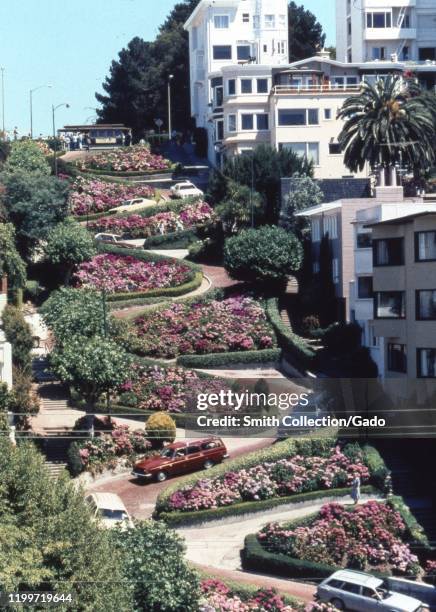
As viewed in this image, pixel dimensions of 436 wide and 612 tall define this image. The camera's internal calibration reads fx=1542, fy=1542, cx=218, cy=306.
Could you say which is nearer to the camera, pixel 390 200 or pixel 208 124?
pixel 390 200

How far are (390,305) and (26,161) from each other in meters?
39.4

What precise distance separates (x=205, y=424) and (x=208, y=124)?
2237 inches

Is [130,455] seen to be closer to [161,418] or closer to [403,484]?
[161,418]

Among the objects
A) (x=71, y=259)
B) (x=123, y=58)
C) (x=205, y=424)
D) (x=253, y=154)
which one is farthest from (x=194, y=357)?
(x=123, y=58)

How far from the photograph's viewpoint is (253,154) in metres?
84.2

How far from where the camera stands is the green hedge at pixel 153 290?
72.2 meters

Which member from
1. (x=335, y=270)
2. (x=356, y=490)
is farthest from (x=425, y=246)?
(x=335, y=270)

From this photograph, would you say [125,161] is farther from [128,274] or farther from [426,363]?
[426,363]

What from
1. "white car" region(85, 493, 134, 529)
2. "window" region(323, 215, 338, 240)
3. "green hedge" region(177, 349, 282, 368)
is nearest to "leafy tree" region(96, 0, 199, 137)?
"window" region(323, 215, 338, 240)

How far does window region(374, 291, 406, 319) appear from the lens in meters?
58.4

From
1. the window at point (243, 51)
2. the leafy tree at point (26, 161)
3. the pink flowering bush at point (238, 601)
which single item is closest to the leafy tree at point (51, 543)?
the pink flowering bush at point (238, 601)

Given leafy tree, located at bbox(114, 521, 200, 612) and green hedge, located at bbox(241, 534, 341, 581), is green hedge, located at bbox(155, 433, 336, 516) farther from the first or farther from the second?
leafy tree, located at bbox(114, 521, 200, 612)

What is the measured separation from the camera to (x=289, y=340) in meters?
64.6

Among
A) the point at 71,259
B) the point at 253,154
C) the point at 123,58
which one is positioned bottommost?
the point at 71,259
